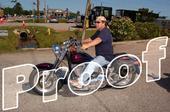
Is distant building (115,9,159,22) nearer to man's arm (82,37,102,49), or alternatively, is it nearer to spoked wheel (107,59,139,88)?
spoked wheel (107,59,139,88)

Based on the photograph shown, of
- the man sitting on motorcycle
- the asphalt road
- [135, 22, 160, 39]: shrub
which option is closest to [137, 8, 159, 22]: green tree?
[135, 22, 160, 39]: shrub

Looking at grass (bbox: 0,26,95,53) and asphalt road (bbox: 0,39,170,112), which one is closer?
asphalt road (bbox: 0,39,170,112)

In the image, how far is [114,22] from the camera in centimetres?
1962

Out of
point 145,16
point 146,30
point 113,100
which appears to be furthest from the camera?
point 145,16

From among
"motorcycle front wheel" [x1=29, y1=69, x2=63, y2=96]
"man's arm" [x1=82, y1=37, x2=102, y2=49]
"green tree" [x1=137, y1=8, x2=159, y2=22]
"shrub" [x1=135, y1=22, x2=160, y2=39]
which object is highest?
"green tree" [x1=137, y1=8, x2=159, y2=22]

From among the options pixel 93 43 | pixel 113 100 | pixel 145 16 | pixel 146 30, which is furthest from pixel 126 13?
pixel 113 100

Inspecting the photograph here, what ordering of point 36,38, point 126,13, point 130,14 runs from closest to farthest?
point 36,38 < point 130,14 < point 126,13

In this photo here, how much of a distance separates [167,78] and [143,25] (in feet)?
43.2

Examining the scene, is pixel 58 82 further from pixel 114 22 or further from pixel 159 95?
pixel 114 22

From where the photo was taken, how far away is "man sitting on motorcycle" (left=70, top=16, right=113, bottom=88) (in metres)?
7.10

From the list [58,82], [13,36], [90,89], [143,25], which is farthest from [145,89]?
[143,25]

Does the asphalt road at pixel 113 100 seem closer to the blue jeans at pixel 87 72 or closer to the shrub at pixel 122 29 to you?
the blue jeans at pixel 87 72

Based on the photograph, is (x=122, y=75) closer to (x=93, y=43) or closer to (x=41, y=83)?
(x=93, y=43)

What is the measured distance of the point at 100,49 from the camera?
740 centimetres
